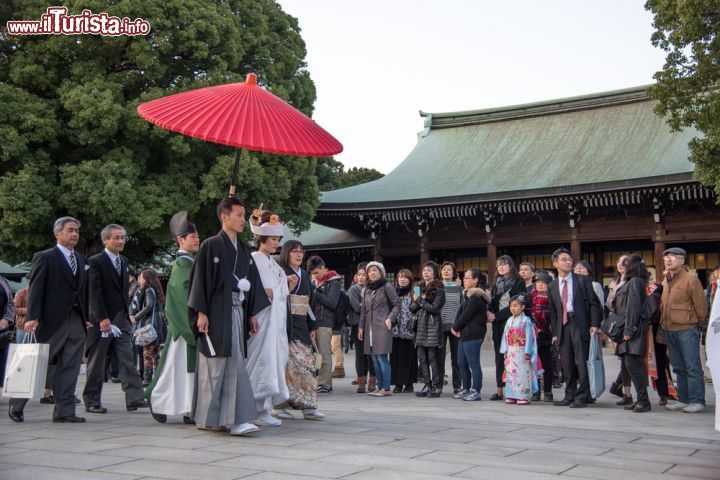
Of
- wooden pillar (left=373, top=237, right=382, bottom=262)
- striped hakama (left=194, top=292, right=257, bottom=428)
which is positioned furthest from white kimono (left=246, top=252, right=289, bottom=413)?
wooden pillar (left=373, top=237, right=382, bottom=262)

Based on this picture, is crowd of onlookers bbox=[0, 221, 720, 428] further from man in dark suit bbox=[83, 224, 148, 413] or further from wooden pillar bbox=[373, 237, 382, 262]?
wooden pillar bbox=[373, 237, 382, 262]

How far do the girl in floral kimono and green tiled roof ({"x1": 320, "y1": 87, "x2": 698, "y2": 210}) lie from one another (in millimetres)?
10589

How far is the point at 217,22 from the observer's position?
18422 mm

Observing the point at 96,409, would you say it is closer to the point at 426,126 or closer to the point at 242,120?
the point at 242,120

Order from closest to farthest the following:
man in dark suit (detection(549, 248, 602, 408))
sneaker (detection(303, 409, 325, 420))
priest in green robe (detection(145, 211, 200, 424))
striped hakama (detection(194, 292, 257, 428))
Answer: striped hakama (detection(194, 292, 257, 428))
priest in green robe (detection(145, 211, 200, 424))
sneaker (detection(303, 409, 325, 420))
man in dark suit (detection(549, 248, 602, 408))

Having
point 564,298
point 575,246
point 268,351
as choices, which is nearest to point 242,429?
point 268,351

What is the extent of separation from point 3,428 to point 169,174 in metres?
12.7

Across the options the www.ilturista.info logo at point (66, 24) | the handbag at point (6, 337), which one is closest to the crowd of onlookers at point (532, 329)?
the handbag at point (6, 337)

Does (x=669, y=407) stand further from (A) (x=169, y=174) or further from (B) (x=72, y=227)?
(A) (x=169, y=174)

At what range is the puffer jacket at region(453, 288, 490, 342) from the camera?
29.8ft

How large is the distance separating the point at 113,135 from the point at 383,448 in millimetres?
14234

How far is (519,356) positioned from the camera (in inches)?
342

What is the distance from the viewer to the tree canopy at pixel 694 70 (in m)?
12.4

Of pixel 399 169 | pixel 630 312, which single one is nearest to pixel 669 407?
pixel 630 312
